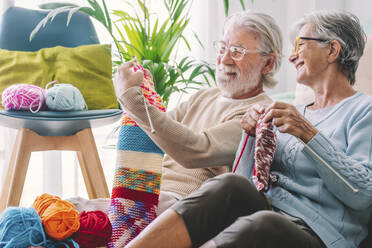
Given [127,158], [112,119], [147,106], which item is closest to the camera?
[147,106]

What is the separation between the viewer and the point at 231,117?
138 centimetres

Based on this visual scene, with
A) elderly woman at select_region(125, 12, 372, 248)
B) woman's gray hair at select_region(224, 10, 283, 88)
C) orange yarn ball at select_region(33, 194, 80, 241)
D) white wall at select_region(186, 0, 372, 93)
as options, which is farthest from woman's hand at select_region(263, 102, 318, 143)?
white wall at select_region(186, 0, 372, 93)

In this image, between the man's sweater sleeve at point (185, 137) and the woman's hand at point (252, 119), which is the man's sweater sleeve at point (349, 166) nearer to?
the woman's hand at point (252, 119)

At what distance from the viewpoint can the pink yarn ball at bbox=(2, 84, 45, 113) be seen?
1739 millimetres

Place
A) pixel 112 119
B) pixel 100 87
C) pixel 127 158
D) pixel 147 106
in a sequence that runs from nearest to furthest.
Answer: pixel 147 106 → pixel 127 158 → pixel 112 119 → pixel 100 87

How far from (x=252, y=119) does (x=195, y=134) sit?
0.18m

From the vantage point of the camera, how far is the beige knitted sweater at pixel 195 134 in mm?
1177

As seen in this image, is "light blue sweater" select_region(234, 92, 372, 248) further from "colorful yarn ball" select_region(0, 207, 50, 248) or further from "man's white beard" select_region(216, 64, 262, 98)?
"colorful yarn ball" select_region(0, 207, 50, 248)

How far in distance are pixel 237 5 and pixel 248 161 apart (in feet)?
6.26

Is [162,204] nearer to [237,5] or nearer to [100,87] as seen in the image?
[100,87]

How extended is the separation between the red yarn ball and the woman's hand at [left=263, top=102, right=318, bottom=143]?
56 cm

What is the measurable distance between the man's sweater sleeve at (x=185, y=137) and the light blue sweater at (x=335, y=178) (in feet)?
0.64

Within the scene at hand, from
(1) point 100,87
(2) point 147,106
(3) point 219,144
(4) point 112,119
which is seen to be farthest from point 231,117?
(1) point 100,87

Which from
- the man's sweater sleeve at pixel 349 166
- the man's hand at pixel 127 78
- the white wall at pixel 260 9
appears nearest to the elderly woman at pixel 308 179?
the man's sweater sleeve at pixel 349 166
